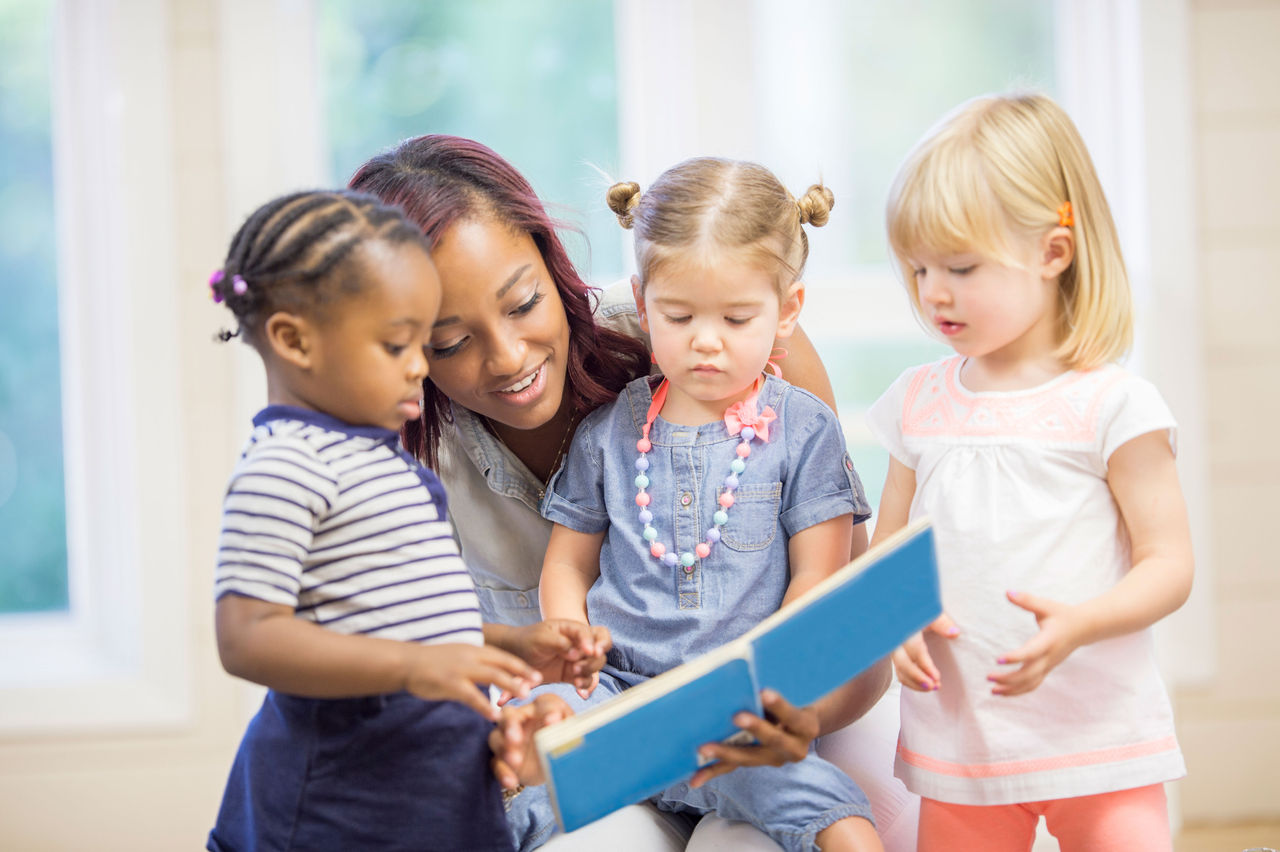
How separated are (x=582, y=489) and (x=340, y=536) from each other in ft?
1.65

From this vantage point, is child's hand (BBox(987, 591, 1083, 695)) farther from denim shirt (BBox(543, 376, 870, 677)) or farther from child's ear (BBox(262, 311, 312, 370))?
child's ear (BBox(262, 311, 312, 370))

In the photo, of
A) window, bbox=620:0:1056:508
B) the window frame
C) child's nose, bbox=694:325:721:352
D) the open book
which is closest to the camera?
the open book

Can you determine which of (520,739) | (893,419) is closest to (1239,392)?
(893,419)

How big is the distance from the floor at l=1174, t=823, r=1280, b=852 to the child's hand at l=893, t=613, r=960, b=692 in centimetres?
172

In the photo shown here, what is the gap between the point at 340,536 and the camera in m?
0.99

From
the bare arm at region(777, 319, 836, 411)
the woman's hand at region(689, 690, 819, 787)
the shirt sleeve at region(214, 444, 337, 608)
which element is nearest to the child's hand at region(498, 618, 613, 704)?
the woman's hand at region(689, 690, 819, 787)

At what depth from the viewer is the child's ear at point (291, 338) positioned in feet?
3.26

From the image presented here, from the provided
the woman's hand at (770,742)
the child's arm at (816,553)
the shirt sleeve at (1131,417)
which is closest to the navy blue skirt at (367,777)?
the woman's hand at (770,742)

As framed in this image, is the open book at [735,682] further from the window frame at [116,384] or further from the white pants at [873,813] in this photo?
the window frame at [116,384]

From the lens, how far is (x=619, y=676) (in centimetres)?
137

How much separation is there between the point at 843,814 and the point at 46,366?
2.44m

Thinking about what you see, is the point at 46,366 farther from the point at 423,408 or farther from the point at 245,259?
the point at 245,259

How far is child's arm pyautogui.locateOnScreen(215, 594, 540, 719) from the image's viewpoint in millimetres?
923

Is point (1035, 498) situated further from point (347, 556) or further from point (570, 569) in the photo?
point (347, 556)
